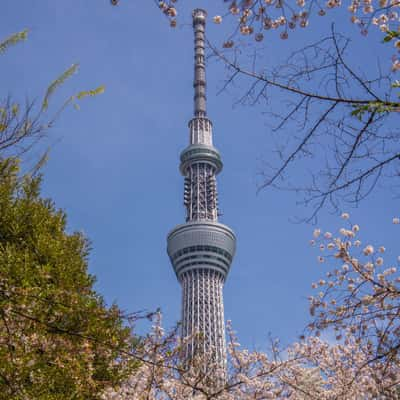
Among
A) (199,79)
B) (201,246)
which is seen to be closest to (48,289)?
(201,246)

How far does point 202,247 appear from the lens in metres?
85.2

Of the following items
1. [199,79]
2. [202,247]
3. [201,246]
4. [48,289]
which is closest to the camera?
[48,289]

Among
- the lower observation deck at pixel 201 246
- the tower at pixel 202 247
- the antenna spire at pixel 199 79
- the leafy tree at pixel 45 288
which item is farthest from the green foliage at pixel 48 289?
the antenna spire at pixel 199 79

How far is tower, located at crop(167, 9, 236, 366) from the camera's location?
276 feet

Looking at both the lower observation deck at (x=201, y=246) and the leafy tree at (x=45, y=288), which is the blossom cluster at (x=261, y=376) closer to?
the leafy tree at (x=45, y=288)

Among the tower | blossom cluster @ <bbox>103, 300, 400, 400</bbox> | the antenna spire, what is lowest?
blossom cluster @ <bbox>103, 300, 400, 400</bbox>

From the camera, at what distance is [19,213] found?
44.3 feet

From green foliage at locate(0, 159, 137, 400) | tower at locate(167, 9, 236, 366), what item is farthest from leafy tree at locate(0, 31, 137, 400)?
tower at locate(167, 9, 236, 366)

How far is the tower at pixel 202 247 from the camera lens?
84000 millimetres

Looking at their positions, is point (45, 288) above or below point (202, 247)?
below

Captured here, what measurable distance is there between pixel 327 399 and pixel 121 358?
585cm

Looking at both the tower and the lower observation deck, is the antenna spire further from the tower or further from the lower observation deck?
the lower observation deck

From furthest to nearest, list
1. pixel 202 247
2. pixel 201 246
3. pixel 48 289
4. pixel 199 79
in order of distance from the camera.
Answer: pixel 199 79, pixel 202 247, pixel 201 246, pixel 48 289

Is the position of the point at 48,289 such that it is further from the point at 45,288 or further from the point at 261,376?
the point at 261,376
